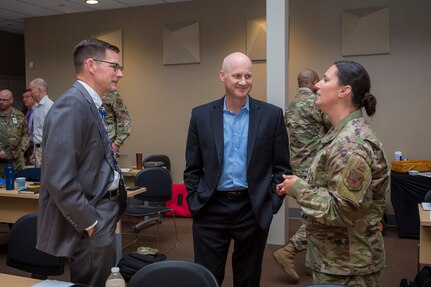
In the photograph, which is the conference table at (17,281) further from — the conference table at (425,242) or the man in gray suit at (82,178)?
the conference table at (425,242)

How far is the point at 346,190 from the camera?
1.74 meters

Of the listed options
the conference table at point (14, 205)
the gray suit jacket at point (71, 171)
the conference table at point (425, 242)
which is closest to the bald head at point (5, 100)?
the conference table at point (14, 205)

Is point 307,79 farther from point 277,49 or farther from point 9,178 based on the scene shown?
point 9,178

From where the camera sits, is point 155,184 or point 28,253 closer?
point 28,253

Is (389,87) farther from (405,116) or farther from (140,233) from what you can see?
(140,233)

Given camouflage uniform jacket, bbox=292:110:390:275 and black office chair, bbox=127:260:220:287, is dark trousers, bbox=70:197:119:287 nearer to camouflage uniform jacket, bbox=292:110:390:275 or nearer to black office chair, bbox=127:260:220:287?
black office chair, bbox=127:260:220:287

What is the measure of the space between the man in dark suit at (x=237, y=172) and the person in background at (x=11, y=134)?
13.9 ft

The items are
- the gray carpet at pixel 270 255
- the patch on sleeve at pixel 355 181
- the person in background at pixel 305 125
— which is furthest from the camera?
the person in background at pixel 305 125

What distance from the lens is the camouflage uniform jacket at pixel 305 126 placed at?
13.9 feet

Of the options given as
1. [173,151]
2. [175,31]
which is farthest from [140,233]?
[175,31]

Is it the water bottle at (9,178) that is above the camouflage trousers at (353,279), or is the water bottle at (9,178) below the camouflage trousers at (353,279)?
above

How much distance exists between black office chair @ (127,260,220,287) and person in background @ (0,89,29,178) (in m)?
4.69

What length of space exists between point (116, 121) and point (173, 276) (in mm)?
3866

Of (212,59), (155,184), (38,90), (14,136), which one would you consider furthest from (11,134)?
(212,59)
